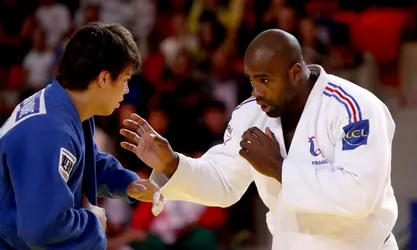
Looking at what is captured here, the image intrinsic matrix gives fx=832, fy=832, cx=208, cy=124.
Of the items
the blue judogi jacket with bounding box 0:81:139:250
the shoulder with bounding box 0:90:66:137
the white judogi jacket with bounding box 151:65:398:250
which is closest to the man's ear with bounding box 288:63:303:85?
the white judogi jacket with bounding box 151:65:398:250

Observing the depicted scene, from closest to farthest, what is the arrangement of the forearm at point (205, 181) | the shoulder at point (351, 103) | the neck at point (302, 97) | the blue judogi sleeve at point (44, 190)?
the blue judogi sleeve at point (44, 190), the shoulder at point (351, 103), the neck at point (302, 97), the forearm at point (205, 181)

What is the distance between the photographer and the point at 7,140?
11.0ft

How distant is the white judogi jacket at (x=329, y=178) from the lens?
371 centimetres

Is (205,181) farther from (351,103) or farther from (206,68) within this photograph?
(206,68)

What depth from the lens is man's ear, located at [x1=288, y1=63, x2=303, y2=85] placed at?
13.0ft

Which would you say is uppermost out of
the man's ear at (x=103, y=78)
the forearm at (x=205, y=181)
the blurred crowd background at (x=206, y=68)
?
the man's ear at (x=103, y=78)

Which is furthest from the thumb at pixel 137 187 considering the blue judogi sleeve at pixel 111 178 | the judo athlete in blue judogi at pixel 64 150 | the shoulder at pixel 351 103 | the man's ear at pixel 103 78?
the shoulder at pixel 351 103

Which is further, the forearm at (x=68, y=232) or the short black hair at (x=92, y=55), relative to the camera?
the short black hair at (x=92, y=55)

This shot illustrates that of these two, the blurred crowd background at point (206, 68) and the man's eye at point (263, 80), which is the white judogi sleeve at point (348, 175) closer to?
the man's eye at point (263, 80)

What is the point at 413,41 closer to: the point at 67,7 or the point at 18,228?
the point at 67,7

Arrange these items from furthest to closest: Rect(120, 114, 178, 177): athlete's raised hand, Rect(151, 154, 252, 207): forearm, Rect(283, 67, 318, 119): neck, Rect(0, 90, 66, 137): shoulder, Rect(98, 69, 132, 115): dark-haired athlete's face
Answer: Rect(151, 154, 252, 207): forearm → Rect(120, 114, 178, 177): athlete's raised hand → Rect(283, 67, 318, 119): neck → Rect(98, 69, 132, 115): dark-haired athlete's face → Rect(0, 90, 66, 137): shoulder

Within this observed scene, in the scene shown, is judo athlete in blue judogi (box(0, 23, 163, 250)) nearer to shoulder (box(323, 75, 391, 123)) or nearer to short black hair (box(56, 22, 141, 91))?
short black hair (box(56, 22, 141, 91))

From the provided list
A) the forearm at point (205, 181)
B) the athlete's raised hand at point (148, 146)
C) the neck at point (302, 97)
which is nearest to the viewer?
the neck at point (302, 97)

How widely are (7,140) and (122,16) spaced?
7.79 metres
